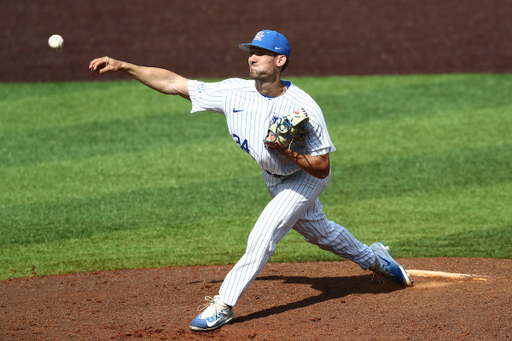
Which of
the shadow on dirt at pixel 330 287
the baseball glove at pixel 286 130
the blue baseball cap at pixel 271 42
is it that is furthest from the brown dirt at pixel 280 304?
the blue baseball cap at pixel 271 42

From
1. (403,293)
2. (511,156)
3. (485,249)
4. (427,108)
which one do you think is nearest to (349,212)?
(485,249)

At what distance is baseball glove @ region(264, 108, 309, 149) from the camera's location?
137 inches

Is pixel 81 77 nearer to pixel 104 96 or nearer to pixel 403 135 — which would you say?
pixel 104 96

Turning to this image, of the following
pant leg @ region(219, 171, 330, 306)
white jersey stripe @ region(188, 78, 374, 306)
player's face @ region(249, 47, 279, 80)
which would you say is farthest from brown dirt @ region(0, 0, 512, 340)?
player's face @ region(249, 47, 279, 80)

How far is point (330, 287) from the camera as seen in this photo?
→ 461cm

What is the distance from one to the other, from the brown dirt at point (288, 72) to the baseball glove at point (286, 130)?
1.12 m

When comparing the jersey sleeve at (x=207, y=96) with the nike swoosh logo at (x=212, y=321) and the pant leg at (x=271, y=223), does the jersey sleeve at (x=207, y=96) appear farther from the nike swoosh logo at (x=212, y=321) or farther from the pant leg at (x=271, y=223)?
the nike swoosh logo at (x=212, y=321)

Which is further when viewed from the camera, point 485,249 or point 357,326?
point 485,249

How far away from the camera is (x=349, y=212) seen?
6555mm

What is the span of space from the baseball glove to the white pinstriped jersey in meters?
0.17

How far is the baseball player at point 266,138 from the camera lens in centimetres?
369

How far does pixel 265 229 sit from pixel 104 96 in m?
7.66

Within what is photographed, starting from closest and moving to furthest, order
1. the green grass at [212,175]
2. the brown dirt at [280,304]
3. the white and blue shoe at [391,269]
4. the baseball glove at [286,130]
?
the baseball glove at [286,130] < the brown dirt at [280,304] < the white and blue shoe at [391,269] < the green grass at [212,175]

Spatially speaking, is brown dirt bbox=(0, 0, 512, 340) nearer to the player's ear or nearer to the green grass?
the green grass
